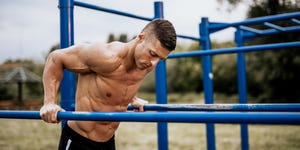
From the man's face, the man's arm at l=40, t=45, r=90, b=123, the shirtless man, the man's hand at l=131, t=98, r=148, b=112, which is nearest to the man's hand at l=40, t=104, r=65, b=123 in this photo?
the shirtless man

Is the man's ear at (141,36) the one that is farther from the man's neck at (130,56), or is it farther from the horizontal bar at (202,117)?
the horizontal bar at (202,117)

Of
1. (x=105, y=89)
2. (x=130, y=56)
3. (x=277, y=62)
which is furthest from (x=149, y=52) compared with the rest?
(x=277, y=62)

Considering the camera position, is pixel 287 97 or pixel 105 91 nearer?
pixel 105 91

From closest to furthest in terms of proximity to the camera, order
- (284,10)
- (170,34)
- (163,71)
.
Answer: (170,34), (163,71), (284,10)

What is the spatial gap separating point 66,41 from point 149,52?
23.0 inches

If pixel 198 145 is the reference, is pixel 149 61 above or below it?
above

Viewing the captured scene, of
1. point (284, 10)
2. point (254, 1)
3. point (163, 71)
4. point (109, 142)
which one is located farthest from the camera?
point (254, 1)

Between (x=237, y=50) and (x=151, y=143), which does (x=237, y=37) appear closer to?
(x=237, y=50)

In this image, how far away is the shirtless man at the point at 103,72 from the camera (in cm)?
146

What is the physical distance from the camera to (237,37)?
3.75 meters

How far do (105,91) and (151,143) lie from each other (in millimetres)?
4504

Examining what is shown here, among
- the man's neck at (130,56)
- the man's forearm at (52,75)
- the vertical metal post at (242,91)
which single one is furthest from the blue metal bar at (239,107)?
the vertical metal post at (242,91)

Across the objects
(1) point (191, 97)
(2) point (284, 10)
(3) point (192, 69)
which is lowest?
(1) point (191, 97)

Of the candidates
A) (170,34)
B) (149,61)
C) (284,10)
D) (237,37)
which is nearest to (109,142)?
(149,61)
